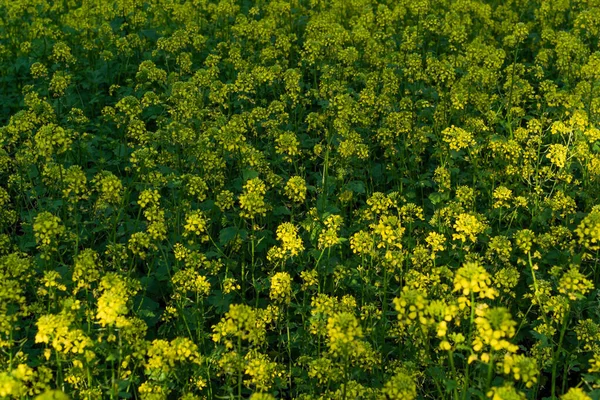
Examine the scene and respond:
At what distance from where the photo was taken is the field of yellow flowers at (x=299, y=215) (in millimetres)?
4645

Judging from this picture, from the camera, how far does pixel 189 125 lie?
7324mm

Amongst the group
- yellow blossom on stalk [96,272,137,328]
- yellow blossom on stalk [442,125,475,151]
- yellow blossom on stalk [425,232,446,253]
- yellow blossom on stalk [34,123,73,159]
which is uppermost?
yellow blossom on stalk [34,123,73,159]

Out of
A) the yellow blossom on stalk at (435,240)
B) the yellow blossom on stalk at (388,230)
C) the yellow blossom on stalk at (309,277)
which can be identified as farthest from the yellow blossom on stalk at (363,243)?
the yellow blossom on stalk at (435,240)

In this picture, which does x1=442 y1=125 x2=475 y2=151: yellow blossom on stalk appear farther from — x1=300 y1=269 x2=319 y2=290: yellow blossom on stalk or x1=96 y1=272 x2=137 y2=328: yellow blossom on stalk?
x1=96 y1=272 x2=137 y2=328: yellow blossom on stalk

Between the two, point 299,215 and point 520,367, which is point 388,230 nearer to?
point 299,215

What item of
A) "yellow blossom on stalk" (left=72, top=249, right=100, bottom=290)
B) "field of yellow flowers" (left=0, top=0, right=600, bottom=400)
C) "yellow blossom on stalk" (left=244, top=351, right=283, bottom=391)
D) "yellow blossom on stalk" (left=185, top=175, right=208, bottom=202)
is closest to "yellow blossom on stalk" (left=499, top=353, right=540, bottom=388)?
"field of yellow flowers" (left=0, top=0, right=600, bottom=400)

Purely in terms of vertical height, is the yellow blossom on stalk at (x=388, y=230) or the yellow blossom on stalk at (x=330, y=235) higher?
the yellow blossom on stalk at (x=388, y=230)

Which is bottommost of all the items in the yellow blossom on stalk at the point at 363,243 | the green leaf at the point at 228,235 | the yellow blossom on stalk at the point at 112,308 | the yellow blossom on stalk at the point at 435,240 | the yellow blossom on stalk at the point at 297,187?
the green leaf at the point at 228,235

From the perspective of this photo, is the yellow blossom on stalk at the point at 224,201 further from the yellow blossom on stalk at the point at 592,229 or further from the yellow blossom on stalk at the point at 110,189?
the yellow blossom on stalk at the point at 592,229

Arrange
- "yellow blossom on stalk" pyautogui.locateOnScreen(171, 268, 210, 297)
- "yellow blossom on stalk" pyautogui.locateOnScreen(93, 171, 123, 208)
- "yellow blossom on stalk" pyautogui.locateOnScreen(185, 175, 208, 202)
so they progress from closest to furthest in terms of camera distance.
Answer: "yellow blossom on stalk" pyautogui.locateOnScreen(171, 268, 210, 297), "yellow blossom on stalk" pyautogui.locateOnScreen(93, 171, 123, 208), "yellow blossom on stalk" pyautogui.locateOnScreen(185, 175, 208, 202)

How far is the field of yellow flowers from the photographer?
183 inches

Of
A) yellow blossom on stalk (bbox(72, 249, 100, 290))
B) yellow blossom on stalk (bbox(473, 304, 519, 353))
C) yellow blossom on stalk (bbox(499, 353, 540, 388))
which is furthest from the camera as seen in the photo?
yellow blossom on stalk (bbox(72, 249, 100, 290))

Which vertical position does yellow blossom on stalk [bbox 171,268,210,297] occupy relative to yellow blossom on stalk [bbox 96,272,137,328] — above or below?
below

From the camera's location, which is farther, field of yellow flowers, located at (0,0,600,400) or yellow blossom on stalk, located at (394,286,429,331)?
field of yellow flowers, located at (0,0,600,400)
